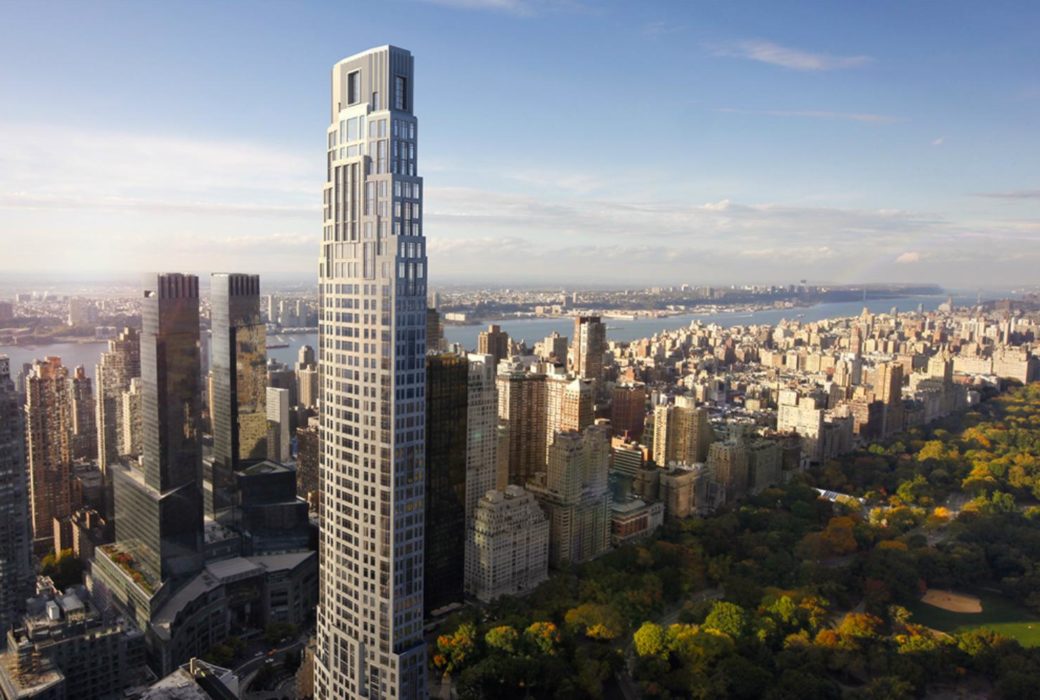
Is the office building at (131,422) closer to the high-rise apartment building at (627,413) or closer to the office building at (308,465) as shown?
the office building at (308,465)

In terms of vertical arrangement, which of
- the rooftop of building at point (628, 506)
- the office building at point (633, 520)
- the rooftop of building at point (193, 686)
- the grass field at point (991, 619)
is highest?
the rooftop of building at point (193, 686)

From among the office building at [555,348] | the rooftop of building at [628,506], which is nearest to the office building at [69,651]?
the rooftop of building at [628,506]

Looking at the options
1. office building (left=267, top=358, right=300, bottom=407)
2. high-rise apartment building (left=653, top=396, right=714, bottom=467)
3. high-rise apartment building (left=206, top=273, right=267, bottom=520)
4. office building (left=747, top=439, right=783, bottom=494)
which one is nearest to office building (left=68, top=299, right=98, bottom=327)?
high-rise apartment building (left=206, top=273, right=267, bottom=520)

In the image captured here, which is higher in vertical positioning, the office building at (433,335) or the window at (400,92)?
the window at (400,92)

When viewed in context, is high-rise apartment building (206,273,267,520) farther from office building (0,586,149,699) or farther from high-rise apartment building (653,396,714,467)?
high-rise apartment building (653,396,714,467)

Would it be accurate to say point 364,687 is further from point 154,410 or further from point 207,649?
point 154,410

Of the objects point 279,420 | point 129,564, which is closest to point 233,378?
point 279,420
